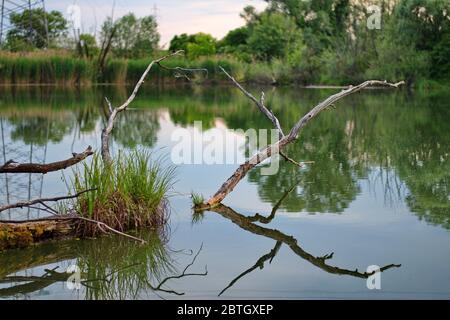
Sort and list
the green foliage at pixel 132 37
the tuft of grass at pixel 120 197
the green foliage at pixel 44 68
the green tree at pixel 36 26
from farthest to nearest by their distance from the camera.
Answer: the green tree at pixel 36 26, the green foliage at pixel 132 37, the green foliage at pixel 44 68, the tuft of grass at pixel 120 197

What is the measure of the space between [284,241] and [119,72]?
2813cm

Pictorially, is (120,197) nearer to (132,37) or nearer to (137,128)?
(137,128)

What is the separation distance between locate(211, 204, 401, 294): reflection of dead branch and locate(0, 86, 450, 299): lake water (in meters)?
0.02

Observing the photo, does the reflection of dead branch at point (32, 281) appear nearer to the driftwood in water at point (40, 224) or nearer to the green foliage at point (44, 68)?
the driftwood in water at point (40, 224)

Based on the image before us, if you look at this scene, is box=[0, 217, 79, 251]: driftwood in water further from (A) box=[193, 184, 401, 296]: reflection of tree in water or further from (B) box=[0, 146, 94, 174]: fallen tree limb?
(A) box=[193, 184, 401, 296]: reflection of tree in water

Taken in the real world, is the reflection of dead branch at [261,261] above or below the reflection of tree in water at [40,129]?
below

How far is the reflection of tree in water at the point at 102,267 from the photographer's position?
4.66 meters

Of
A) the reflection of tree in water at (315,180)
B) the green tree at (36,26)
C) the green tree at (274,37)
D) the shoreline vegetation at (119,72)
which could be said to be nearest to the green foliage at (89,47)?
the shoreline vegetation at (119,72)

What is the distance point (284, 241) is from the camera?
19.2ft

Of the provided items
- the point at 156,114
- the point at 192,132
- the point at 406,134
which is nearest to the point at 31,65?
the point at 156,114

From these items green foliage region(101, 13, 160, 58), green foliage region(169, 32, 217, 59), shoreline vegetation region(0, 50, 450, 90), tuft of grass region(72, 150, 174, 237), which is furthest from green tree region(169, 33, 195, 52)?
tuft of grass region(72, 150, 174, 237)

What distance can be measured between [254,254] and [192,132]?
872 cm

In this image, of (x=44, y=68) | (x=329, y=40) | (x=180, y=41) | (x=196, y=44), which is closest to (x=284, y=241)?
(x=44, y=68)

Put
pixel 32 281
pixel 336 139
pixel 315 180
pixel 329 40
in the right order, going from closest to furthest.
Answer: pixel 32 281 < pixel 315 180 < pixel 336 139 < pixel 329 40
